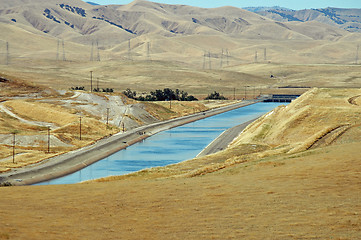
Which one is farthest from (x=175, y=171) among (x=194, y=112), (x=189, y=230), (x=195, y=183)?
(x=194, y=112)

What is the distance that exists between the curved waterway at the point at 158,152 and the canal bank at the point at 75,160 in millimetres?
1072

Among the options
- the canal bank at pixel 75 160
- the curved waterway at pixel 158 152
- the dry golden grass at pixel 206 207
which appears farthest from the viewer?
the curved waterway at pixel 158 152

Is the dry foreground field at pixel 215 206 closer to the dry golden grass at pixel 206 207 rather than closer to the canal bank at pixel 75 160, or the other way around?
the dry golden grass at pixel 206 207

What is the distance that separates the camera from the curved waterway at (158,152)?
83725 millimetres

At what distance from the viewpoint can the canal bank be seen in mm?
71250

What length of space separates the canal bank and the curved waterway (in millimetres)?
1072

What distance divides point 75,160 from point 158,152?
67.3 feet

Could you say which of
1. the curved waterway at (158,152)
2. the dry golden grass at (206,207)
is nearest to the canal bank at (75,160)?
the curved waterway at (158,152)

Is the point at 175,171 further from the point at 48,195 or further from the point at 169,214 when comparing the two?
the point at 169,214

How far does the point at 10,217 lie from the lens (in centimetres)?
2720

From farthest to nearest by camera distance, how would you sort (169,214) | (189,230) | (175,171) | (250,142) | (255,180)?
(250,142) → (175,171) → (255,180) → (169,214) → (189,230)

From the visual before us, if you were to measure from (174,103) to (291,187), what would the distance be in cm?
15811

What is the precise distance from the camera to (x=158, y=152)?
105312 millimetres

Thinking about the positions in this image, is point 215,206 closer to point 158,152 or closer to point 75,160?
point 75,160
